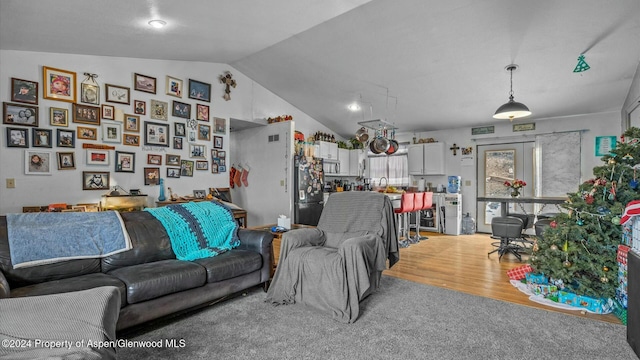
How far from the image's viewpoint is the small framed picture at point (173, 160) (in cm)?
490

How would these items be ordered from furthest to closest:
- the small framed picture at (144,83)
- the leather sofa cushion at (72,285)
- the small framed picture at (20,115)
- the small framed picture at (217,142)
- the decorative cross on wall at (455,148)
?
the decorative cross on wall at (455,148), the small framed picture at (217,142), the small framed picture at (144,83), the small framed picture at (20,115), the leather sofa cushion at (72,285)

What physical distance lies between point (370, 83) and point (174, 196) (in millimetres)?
3635

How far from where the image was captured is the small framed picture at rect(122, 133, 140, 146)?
14.5 ft

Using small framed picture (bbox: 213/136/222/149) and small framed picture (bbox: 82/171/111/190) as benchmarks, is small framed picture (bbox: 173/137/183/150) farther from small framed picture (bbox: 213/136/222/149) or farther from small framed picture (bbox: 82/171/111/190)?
small framed picture (bbox: 82/171/111/190)

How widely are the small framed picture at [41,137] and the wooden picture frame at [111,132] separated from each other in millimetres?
568

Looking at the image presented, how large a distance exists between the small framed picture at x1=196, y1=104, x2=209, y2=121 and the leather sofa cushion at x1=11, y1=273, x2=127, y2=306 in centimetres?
346

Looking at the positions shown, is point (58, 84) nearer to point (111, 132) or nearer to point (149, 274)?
point (111, 132)

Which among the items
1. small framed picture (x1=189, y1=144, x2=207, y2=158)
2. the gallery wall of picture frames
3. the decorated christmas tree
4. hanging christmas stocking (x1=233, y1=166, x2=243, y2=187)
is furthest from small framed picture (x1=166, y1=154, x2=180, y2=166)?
the decorated christmas tree

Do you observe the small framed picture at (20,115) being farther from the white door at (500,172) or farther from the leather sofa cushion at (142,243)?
the white door at (500,172)

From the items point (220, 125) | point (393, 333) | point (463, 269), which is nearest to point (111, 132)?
point (220, 125)

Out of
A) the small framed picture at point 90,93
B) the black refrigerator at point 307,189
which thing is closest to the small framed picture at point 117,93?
the small framed picture at point 90,93

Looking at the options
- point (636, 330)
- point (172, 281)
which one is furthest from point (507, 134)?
point (172, 281)

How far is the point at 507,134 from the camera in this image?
6477mm

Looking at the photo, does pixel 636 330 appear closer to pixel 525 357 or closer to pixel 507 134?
pixel 525 357
